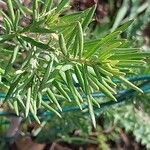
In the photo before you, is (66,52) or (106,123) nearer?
(66,52)

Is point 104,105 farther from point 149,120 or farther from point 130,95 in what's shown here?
point 149,120

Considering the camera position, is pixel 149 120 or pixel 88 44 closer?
pixel 88 44

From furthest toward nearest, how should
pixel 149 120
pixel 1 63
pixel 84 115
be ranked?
pixel 149 120 < pixel 84 115 < pixel 1 63

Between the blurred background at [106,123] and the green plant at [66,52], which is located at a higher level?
the green plant at [66,52]

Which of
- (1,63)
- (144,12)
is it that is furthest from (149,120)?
(1,63)

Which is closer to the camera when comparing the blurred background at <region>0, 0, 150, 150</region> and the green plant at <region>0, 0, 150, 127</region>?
the green plant at <region>0, 0, 150, 127</region>

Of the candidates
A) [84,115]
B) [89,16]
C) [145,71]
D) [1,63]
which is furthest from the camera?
[84,115]

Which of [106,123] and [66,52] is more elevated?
[66,52]

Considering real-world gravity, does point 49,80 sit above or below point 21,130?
above

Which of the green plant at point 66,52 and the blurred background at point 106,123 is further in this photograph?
the blurred background at point 106,123

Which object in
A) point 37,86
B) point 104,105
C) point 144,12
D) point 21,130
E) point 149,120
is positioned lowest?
point 149,120

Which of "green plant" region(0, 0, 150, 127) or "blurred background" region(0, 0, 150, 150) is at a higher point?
"green plant" region(0, 0, 150, 127)
